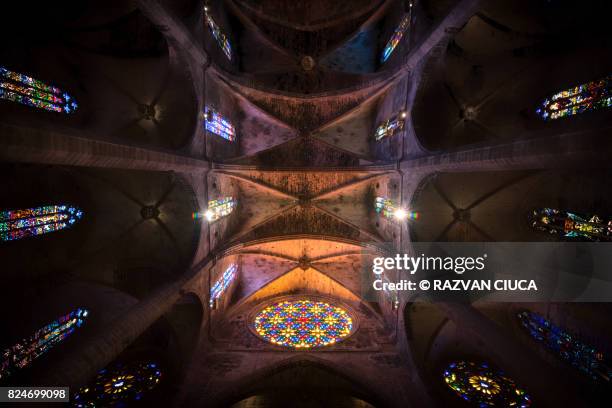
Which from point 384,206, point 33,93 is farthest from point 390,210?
point 33,93

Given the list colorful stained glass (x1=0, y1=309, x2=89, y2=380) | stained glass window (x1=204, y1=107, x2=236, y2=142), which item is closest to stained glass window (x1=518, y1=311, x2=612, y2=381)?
stained glass window (x1=204, y1=107, x2=236, y2=142)

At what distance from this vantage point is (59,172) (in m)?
9.54

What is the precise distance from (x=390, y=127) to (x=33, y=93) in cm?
1144

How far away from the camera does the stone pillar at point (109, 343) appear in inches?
166

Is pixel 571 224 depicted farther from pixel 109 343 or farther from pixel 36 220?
pixel 36 220

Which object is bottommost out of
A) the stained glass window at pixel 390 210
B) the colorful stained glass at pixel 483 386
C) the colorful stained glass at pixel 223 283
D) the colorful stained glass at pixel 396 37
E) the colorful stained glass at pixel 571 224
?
the colorful stained glass at pixel 483 386

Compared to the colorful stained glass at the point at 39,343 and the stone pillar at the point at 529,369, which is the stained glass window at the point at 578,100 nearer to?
the stone pillar at the point at 529,369

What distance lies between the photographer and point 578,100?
793 centimetres

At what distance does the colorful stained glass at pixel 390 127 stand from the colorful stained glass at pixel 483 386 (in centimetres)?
835

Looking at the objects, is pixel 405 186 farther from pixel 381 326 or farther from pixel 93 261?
pixel 93 261

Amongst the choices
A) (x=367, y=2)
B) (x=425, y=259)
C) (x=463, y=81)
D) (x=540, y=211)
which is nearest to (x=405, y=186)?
(x=425, y=259)

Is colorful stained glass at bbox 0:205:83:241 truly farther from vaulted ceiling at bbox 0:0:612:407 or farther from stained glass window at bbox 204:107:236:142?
stained glass window at bbox 204:107:236:142

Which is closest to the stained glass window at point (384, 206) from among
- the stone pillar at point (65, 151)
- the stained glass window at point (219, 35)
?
the stone pillar at point (65, 151)

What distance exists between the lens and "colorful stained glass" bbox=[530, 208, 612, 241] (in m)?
7.92
